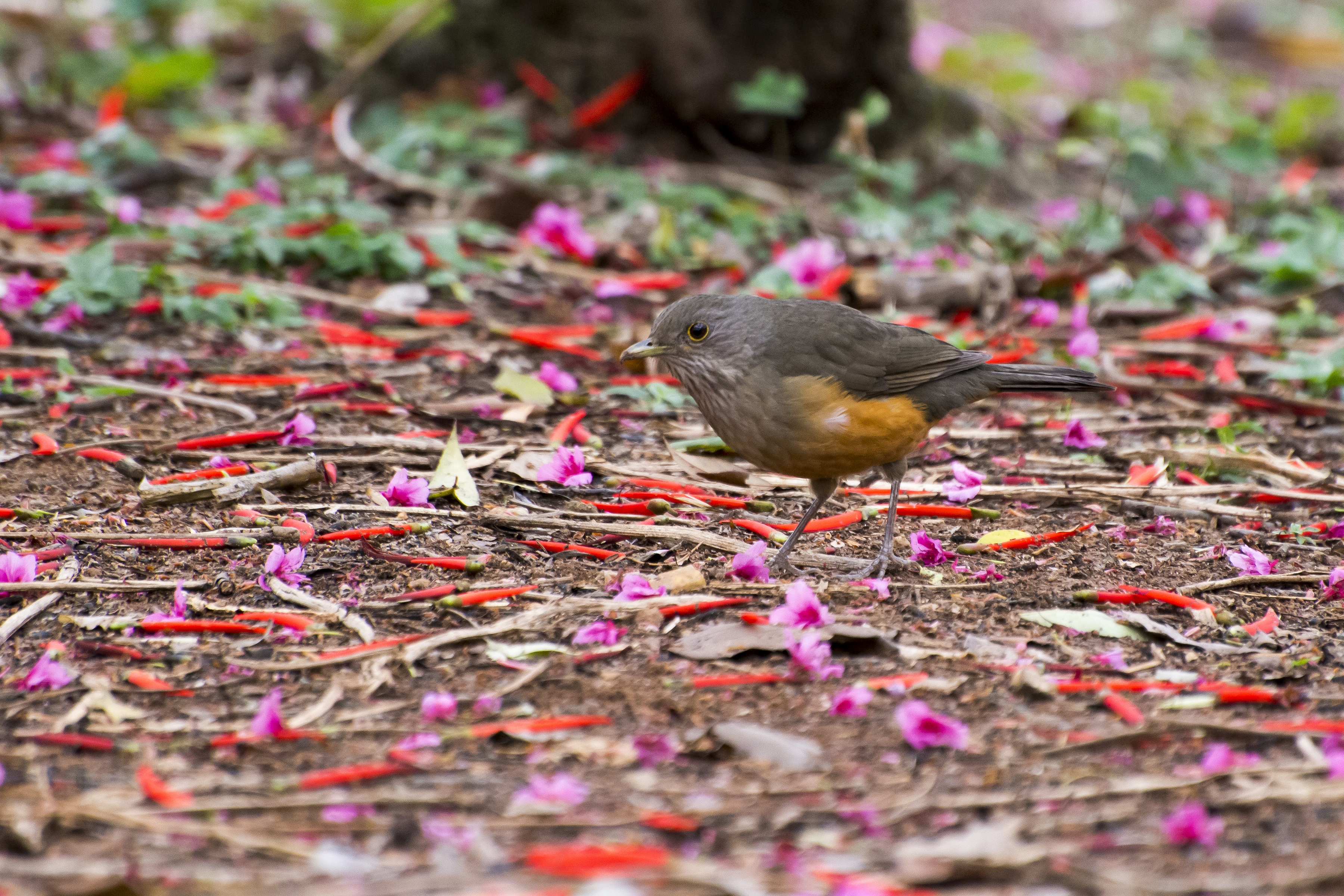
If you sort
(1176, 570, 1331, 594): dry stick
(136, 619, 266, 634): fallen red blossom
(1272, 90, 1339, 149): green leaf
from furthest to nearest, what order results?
(1272, 90, 1339, 149): green leaf < (1176, 570, 1331, 594): dry stick < (136, 619, 266, 634): fallen red blossom

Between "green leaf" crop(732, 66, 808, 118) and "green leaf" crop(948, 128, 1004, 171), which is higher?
"green leaf" crop(732, 66, 808, 118)

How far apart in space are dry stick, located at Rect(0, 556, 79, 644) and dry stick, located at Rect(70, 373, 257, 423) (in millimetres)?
1388

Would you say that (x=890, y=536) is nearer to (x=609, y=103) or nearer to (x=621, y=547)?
(x=621, y=547)

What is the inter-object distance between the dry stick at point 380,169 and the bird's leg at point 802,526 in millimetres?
4193

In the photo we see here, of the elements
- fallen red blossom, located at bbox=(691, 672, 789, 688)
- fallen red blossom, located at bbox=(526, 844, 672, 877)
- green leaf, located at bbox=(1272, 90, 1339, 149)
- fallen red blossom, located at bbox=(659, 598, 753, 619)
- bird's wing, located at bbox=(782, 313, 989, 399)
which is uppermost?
green leaf, located at bbox=(1272, 90, 1339, 149)

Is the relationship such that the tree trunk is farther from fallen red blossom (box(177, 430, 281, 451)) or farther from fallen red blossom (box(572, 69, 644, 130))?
fallen red blossom (box(177, 430, 281, 451))

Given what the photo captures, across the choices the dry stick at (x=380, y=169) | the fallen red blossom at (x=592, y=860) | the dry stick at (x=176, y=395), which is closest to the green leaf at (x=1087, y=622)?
the fallen red blossom at (x=592, y=860)

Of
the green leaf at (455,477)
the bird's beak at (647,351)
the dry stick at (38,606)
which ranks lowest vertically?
the dry stick at (38,606)

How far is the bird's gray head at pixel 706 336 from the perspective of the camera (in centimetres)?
470

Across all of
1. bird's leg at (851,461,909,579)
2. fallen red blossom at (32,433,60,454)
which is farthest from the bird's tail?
fallen red blossom at (32,433,60,454)

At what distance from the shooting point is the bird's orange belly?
453 cm

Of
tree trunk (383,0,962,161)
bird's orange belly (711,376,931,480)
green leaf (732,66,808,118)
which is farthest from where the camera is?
tree trunk (383,0,962,161)

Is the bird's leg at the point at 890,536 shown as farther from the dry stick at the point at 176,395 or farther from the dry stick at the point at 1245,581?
the dry stick at the point at 176,395

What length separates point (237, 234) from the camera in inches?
274
